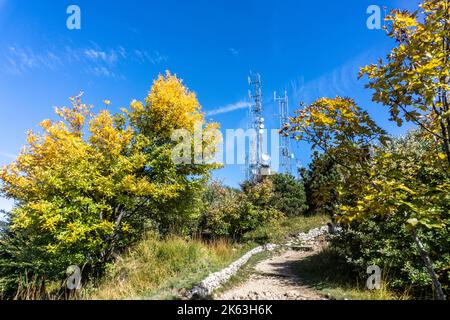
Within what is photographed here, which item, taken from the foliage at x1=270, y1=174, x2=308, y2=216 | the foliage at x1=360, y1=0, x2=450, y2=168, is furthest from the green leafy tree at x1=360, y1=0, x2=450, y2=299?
the foliage at x1=270, y1=174, x2=308, y2=216

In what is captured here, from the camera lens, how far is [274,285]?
6.88 metres

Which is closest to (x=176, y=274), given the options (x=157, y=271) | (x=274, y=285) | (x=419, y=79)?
(x=157, y=271)

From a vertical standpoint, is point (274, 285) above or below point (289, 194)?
below

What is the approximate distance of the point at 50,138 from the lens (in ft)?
34.6

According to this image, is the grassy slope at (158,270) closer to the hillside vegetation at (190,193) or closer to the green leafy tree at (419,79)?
the hillside vegetation at (190,193)

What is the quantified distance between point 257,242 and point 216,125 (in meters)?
7.14

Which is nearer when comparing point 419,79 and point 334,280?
point 419,79

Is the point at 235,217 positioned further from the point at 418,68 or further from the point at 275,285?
the point at 418,68

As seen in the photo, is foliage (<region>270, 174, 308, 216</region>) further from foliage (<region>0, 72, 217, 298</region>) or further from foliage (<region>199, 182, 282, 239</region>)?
foliage (<region>0, 72, 217, 298</region>)

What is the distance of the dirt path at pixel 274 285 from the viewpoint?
562 cm

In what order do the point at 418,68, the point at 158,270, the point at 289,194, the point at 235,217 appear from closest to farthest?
the point at 418,68
the point at 158,270
the point at 235,217
the point at 289,194

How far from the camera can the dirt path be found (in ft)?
18.4

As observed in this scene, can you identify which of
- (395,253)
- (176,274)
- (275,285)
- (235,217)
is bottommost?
(275,285)
